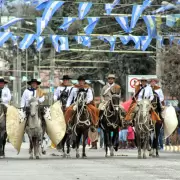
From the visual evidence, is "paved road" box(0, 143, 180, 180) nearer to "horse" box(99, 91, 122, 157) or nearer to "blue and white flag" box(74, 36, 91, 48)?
"horse" box(99, 91, 122, 157)

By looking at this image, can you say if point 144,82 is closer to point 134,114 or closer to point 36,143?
point 134,114

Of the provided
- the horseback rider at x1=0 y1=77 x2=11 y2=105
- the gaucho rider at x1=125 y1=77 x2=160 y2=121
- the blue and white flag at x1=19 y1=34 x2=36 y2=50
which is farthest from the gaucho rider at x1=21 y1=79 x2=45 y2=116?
the blue and white flag at x1=19 y1=34 x2=36 y2=50

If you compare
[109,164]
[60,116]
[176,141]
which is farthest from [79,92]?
[176,141]

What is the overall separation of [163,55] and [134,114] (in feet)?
49.0

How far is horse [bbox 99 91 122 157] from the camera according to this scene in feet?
84.1

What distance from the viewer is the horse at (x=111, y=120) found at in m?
25.6

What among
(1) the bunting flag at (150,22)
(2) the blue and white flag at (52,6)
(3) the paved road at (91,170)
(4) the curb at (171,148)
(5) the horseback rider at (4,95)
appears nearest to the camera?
(3) the paved road at (91,170)

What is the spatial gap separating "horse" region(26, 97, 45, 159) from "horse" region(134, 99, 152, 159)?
285 cm

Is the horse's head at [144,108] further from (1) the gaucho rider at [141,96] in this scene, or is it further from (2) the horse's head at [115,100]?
(2) the horse's head at [115,100]

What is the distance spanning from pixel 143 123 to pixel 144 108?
461mm

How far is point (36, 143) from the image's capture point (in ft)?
81.0

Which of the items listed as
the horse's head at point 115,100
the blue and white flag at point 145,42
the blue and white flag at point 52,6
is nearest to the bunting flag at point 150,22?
the blue and white flag at point 145,42

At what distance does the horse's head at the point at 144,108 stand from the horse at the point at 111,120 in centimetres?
81

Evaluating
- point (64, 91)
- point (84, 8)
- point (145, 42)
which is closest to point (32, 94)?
point (64, 91)
